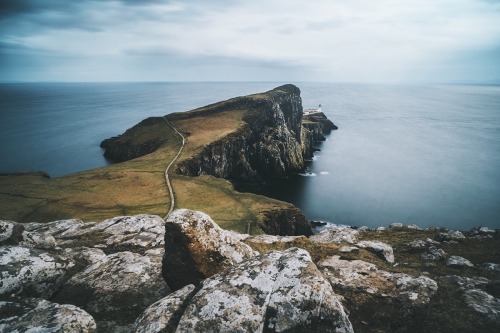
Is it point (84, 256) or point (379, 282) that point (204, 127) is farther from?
point (379, 282)

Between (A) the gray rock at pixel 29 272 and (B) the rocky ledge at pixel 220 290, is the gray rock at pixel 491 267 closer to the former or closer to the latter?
(B) the rocky ledge at pixel 220 290

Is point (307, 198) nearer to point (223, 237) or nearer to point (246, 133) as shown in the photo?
point (246, 133)

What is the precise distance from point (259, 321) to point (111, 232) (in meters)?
21.7

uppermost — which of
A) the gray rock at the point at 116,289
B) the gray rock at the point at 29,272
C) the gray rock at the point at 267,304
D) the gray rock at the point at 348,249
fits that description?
the gray rock at the point at 267,304

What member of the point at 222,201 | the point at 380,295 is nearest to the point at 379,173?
the point at 222,201

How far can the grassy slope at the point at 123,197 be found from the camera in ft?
194

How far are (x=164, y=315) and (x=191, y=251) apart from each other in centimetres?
340

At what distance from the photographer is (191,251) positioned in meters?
14.0

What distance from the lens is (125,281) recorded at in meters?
15.8

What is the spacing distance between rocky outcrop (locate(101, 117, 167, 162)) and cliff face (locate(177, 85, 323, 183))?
108ft

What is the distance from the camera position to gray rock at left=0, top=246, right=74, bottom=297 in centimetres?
1315

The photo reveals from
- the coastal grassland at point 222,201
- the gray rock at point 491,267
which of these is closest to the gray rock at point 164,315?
the gray rock at point 491,267

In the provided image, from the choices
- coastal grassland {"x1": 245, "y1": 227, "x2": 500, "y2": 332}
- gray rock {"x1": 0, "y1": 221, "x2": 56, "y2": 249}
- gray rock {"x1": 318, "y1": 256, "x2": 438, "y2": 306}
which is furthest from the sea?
gray rock {"x1": 0, "y1": 221, "x2": 56, "y2": 249}

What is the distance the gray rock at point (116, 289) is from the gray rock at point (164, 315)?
2254 millimetres
